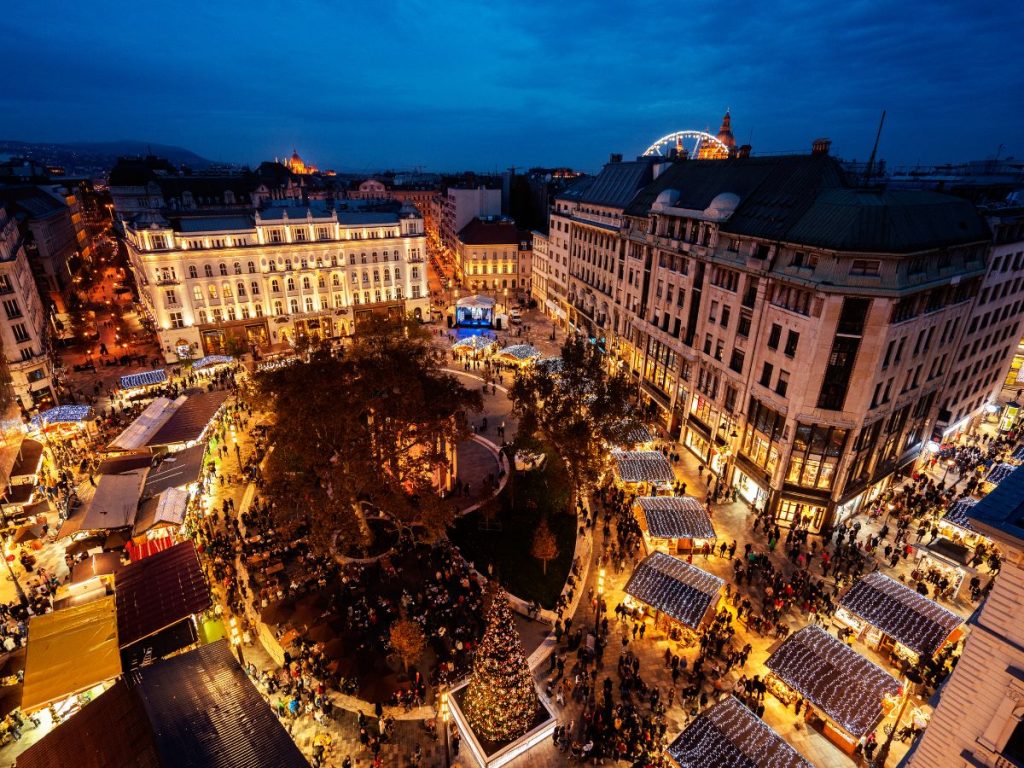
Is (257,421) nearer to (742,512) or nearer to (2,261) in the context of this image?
(2,261)

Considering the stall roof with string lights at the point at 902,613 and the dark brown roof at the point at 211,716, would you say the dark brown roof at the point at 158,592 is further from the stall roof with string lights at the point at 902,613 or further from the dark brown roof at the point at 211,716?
the stall roof with string lights at the point at 902,613

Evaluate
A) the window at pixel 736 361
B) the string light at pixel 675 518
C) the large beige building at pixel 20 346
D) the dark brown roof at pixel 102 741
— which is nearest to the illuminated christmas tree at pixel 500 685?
the dark brown roof at pixel 102 741

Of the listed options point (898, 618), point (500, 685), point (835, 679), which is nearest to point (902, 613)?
point (898, 618)

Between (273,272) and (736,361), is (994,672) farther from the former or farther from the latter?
(273,272)

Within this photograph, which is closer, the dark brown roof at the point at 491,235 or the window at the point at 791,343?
the window at the point at 791,343

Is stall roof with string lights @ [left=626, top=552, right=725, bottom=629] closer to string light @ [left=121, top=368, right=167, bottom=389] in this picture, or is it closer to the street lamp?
the street lamp
